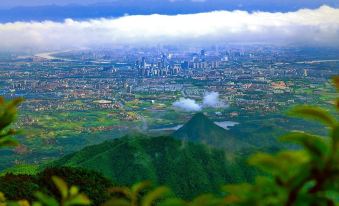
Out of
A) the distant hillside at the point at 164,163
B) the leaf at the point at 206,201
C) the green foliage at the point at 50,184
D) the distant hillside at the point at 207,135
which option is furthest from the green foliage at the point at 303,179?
the distant hillside at the point at 207,135

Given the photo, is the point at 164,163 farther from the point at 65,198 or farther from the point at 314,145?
the point at 314,145

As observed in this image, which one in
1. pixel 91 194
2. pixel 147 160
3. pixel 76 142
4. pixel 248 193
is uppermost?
pixel 248 193

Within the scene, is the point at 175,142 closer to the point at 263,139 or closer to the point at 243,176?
the point at 243,176

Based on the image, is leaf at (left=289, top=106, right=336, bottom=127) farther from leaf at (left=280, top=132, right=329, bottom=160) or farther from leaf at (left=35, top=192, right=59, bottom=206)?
leaf at (left=35, top=192, right=59, bottom=206)

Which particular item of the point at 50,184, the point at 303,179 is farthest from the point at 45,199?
the point at 50,184

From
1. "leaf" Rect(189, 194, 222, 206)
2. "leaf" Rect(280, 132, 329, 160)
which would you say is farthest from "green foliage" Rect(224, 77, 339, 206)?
"leaf" Rect(189, 194, 222, 206)

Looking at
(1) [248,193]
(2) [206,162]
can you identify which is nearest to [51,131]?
(2) [206,162]
